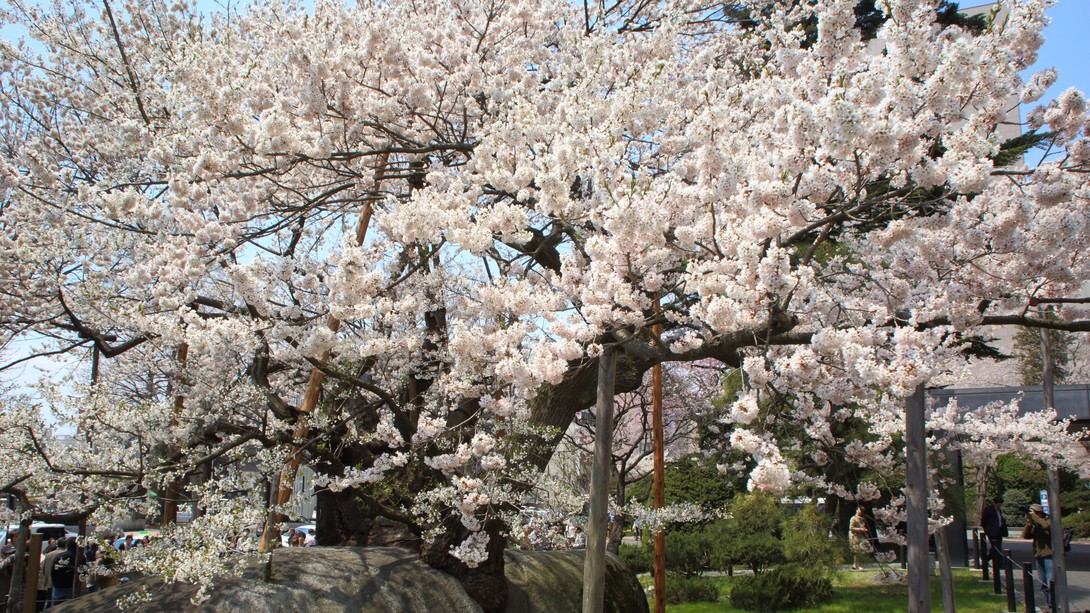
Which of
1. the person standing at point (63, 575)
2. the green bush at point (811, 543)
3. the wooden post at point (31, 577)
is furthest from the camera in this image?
the green bush at point (811, 543)

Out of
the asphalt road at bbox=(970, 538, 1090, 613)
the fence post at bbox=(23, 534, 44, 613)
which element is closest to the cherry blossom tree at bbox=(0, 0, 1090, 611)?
the fence post at bbox=(23, 534, 44, 613)

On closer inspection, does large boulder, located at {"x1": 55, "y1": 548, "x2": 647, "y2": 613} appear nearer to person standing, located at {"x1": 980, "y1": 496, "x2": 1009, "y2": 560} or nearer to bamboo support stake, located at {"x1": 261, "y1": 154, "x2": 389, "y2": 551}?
bamboo support stake, located at {"x1": 261, "y1": 154, "x2": 389, "y2": 551}

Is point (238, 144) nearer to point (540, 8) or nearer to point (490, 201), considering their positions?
point (490, 201)

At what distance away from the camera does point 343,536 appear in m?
9.00

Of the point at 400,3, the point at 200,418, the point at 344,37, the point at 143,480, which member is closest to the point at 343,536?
the point at 200,418

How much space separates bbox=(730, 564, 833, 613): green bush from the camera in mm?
11219

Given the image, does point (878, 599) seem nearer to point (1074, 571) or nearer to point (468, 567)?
point (1074, 571)

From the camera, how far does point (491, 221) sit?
224 inches

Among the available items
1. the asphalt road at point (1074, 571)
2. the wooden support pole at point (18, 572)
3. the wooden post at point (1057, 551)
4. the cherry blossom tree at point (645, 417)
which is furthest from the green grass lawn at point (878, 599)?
the wooden support pole at point (18, 572)

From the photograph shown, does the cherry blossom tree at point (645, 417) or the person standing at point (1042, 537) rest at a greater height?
the cherry blossom tree at point (645, 417)

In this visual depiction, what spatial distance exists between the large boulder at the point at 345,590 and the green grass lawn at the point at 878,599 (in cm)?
407

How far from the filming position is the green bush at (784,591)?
1122 centimetres

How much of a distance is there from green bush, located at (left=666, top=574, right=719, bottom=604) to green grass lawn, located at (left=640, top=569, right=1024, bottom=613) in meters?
0.20

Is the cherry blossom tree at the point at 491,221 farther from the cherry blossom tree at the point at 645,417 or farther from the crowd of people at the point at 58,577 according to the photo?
the cherry blossom tree at the point at 645,417
